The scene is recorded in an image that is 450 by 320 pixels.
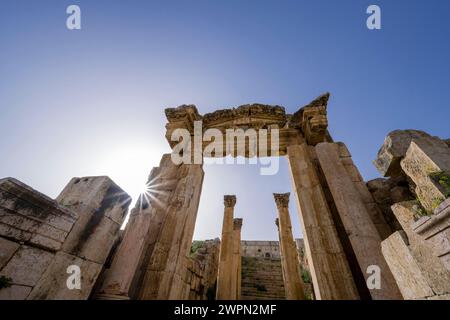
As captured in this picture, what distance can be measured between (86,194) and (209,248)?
522 inches

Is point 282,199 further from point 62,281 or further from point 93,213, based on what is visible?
point 62,281

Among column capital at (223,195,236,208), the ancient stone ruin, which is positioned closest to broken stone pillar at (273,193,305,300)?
column capital at (223,195,236,208)

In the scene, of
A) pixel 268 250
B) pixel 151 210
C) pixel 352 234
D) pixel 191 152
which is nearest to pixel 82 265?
pixel 151 210

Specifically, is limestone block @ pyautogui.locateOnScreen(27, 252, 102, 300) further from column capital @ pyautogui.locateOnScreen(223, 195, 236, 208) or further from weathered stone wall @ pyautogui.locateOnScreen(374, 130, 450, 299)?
column capital @ pyautogui.locateOnScreen(223, 195, 236, 208)

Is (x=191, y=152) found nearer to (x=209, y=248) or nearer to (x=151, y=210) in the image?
(x=151, y=210)

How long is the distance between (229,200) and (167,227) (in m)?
8.22

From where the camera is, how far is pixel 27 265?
1993mm

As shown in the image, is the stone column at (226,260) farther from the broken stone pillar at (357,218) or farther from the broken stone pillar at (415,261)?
the broken stone pillar at (415,261)

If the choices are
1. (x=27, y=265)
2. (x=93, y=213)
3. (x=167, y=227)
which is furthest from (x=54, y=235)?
(x=167, y=227)

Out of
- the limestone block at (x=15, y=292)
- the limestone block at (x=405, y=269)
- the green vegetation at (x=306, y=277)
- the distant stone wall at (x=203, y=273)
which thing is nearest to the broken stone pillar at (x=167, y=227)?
the limestone block at (x=15, y=292)

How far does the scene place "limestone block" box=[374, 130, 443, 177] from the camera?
2547 millimetres

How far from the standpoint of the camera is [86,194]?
9.14 ft

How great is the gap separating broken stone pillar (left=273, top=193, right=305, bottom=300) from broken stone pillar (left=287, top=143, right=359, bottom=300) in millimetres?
6754

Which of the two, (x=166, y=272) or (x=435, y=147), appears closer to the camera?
(x=435, y=147)
